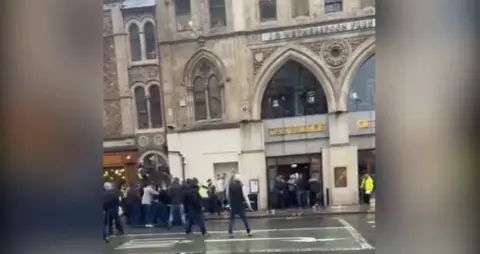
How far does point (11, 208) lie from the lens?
3.86ft

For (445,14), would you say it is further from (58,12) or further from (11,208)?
(11,208)

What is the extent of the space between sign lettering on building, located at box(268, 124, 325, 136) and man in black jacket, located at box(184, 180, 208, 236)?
47 centimetres

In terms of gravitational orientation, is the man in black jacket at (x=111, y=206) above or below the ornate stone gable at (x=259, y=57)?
below

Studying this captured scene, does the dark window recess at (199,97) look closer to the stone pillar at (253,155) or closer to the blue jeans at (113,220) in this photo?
the stone pillar at (253,155)

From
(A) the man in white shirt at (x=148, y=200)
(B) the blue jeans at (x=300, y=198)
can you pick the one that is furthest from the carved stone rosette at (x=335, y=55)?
(A) the man in white shirt at (x=148, y=200)

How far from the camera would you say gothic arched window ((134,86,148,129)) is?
6.33 feet

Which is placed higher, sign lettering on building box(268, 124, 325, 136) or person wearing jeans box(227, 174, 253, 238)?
sign lettering on building box(268, 124, 325, 136)

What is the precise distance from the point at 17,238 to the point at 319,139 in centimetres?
137

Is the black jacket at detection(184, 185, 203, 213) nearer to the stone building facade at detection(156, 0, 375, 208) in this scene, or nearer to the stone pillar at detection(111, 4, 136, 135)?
the stone building facade at detection(156, 0, 375, 208)

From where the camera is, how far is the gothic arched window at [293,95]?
79.1 inches

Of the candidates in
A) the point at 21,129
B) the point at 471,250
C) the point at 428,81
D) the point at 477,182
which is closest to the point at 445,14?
the point at 428,81

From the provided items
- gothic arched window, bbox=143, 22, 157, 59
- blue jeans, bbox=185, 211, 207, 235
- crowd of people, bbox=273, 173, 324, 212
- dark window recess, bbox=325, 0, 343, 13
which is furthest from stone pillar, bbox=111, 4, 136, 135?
dark window recess, bbox=325, 0, 343, 13

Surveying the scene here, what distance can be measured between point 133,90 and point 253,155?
66 centimetres

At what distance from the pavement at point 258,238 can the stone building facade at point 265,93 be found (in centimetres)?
18
